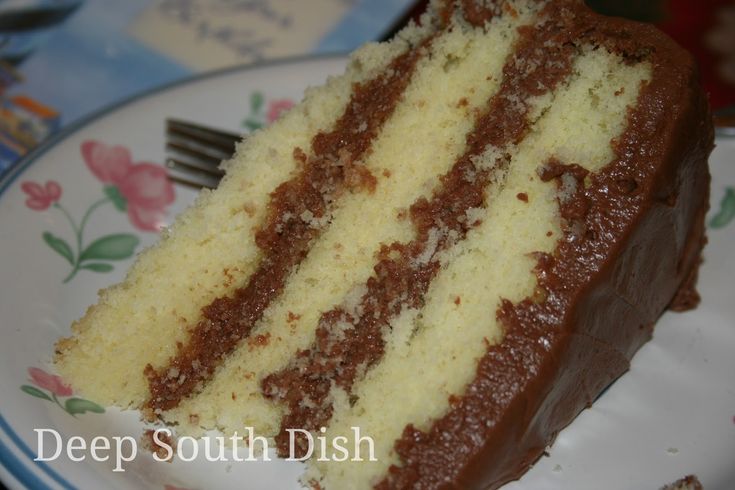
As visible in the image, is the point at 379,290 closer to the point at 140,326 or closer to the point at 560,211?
the point at 560,211

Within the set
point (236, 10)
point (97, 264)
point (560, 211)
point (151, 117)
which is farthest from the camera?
point (236, 10)

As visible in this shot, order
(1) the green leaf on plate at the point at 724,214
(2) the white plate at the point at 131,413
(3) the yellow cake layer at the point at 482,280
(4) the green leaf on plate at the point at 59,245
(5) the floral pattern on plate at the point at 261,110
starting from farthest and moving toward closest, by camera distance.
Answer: (5) the floral pattern on plate at the point at 261,110, (1) the green leaf on plate at the point at 724,214, (4) the green leaf on plate at the point at 59,245, (2) the white plate at the point at 131,413, (3) the yellow cake layer at the point at 482,280

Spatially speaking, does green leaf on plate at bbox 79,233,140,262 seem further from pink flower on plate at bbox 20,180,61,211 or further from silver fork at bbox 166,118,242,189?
silver fork at bbox 166,118,242,189

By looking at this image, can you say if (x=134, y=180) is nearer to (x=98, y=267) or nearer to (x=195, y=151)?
(x=195, y=151)

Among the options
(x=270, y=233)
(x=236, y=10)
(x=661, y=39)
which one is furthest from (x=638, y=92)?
(x=236, y=10)

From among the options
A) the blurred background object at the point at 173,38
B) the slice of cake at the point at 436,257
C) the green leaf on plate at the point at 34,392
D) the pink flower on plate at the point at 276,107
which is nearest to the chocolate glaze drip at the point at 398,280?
the slice of cake at the point at 436,257

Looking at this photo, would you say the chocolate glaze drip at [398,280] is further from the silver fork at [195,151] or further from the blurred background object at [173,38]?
the blurred background object at [173,38]

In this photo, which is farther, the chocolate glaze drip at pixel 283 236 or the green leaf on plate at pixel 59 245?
the green leaf on plate at pixel 59 245

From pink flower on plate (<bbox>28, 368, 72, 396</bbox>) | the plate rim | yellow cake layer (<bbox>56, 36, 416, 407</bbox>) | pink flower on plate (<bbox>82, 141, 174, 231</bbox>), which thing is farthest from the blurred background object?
pink flower on plate (<bbox>28, 368, 72, 396</bbox>)
